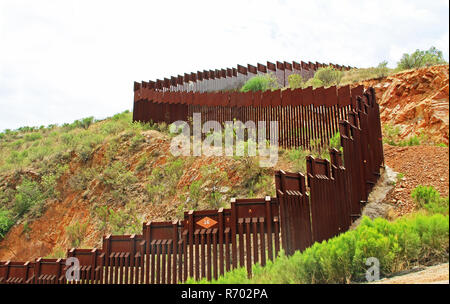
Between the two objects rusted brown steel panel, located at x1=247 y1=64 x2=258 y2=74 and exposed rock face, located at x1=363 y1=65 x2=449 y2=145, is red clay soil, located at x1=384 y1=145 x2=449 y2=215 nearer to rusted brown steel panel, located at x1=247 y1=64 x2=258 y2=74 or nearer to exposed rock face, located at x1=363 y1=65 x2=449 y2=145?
exposed rock face, located at x1=363 y1=65 x2=449 y2=145

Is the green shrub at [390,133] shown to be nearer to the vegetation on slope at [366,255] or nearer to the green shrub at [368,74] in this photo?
the green shrub at [368,74]

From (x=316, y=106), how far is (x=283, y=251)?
20.5 feet

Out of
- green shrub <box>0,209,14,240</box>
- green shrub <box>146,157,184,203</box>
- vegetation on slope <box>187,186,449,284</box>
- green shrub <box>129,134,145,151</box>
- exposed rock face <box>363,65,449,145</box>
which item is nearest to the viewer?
vegetation on slope <box>187,186,449,284</box>

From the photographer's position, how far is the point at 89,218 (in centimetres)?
1251

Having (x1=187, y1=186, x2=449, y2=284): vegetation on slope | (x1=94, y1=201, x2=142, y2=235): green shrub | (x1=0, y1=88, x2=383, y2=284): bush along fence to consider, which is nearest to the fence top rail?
(x1=94, y1=201, x2=142, y2=235): green shrub

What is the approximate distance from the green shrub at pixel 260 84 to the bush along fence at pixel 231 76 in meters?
1.15

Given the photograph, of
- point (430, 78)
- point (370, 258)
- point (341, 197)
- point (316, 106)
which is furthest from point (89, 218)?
point (430, 78)

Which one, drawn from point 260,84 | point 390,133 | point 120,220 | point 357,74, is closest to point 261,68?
point 260,84

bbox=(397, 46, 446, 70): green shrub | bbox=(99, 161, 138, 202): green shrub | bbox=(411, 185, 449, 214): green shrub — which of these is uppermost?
bbox=(397, 46, 446, 70): green shrub

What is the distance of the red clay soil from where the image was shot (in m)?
6.60

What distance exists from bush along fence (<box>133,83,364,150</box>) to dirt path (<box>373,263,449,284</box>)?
472cm

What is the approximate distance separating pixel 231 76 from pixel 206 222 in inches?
572
